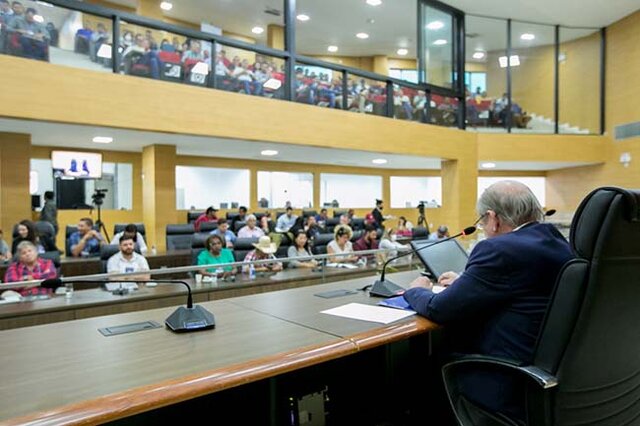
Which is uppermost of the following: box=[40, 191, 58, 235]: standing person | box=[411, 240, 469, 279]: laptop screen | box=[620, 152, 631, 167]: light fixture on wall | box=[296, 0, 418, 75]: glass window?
box=[296, 0, 418, 75]: glass window

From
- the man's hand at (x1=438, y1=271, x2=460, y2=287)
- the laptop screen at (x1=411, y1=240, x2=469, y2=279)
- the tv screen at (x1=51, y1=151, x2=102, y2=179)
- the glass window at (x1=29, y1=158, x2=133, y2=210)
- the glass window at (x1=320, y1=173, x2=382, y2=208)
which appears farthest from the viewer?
the glass window at (x1=320, y1=173, x2=382, y2=208)

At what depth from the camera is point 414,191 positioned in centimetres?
1423

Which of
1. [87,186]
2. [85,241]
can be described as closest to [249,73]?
[85,241]

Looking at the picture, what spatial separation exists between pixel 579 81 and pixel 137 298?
11456mm

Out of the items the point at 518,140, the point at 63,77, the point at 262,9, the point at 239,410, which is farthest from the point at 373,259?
the point at 262,9

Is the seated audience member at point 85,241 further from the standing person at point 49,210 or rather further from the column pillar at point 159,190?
the column pillar at point 159,190

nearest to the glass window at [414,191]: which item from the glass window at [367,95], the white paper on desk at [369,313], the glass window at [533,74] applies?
the glass window at [533,74]

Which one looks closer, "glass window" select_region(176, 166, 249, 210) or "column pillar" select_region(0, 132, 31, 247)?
"column pillar" select_region(0, 132, 31, 247)

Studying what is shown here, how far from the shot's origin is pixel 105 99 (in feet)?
17.3

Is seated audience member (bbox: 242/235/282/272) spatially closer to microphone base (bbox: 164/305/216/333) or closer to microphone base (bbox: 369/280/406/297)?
microphone base (bbox: 369/280/406/297)

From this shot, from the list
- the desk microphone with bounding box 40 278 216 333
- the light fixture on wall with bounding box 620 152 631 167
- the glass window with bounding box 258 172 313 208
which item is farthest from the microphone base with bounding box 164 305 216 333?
the light fixture on wall with bounding box 620 152 631 167

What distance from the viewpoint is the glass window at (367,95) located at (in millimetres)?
7611

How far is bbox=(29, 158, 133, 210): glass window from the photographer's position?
28.3 feet

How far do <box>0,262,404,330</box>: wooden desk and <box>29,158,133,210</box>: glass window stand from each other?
19.4 ft
